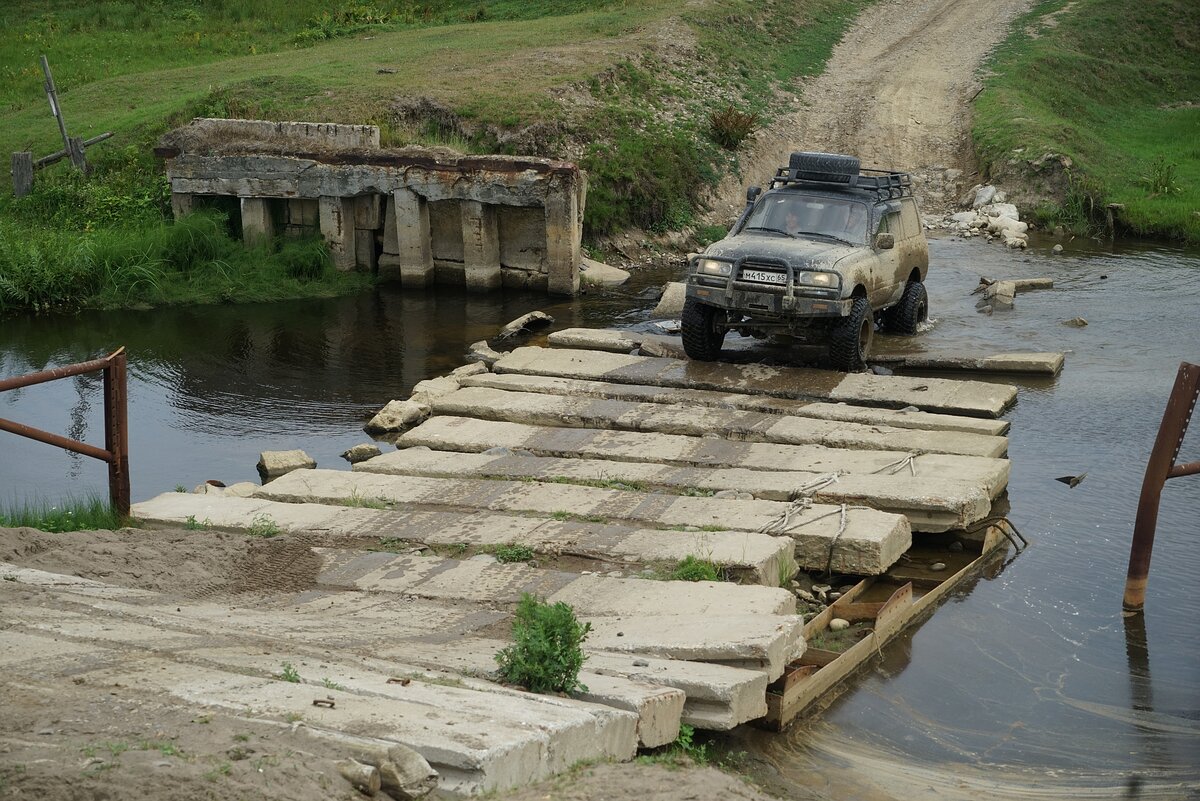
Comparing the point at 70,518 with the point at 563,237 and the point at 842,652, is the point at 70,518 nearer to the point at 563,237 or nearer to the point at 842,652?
the point at 842,652

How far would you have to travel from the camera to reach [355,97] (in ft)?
83.0

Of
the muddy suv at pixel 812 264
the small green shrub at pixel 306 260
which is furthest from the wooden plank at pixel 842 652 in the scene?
the small green shrub at pixel 306 260

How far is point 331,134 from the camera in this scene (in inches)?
879

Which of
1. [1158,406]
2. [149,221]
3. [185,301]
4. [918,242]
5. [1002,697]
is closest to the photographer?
[1002,697]

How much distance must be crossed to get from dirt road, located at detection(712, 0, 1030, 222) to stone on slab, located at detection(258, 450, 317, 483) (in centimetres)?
1416

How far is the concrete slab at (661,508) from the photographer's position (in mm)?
9953

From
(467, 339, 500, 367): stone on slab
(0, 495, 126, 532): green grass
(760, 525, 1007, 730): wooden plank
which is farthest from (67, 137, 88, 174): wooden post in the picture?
(760, 525, 1007, 730): wooden plank

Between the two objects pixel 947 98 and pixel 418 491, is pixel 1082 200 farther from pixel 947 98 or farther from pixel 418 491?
pixel 418 491

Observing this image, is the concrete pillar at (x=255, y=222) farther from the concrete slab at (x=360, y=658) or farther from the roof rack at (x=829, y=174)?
the concrete slab at (x=360, y=658)

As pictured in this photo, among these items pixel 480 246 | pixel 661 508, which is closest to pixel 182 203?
pixel 480 246

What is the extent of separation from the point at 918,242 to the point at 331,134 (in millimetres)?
10264

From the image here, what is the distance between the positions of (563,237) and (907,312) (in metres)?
5.88

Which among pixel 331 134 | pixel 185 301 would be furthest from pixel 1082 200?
pixel 185 301

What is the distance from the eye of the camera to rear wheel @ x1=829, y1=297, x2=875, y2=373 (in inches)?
601
